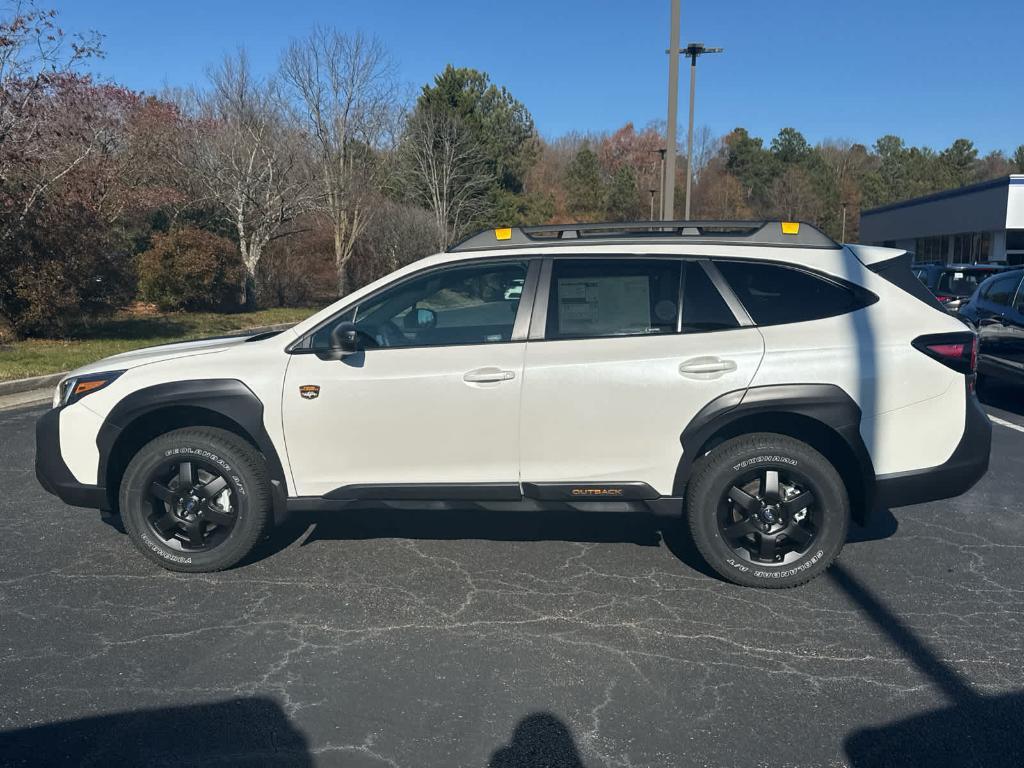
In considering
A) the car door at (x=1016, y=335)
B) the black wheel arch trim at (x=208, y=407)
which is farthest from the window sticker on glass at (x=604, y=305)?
the car door at (x=1016, y=335)

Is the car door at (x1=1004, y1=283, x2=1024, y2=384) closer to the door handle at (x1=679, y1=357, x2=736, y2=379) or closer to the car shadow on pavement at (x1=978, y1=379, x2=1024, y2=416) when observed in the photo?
the car shadow on pavement at (x1=978, y1=379, x2=1024, y2=416)

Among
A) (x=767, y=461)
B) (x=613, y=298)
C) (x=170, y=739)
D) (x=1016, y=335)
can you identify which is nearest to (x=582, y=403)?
(x=613, y=298)

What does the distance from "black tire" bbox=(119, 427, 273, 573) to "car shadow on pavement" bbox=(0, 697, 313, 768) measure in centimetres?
145

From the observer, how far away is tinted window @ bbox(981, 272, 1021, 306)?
999 cm

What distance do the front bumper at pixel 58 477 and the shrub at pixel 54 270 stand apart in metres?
12.1

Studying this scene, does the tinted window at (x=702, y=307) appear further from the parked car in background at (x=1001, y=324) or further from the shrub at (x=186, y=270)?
the shrub at (x=186, y=270)

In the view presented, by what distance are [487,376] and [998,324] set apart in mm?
7811

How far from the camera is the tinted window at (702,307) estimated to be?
466cm

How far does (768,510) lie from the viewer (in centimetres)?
461

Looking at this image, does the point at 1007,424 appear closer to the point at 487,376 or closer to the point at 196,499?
the point at 487,376

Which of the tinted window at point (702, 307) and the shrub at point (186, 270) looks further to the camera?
the shrub at point (186, 270)

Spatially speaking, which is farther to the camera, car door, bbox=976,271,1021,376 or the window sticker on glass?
car door, bbox=976,271,1021,376

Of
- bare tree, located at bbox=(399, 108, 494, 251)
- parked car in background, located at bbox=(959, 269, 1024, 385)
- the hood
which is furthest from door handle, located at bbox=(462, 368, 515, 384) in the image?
bare tree, located at bbox=(399, 108, 494, 251)

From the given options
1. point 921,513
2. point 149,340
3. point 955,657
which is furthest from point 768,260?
point 149,340
